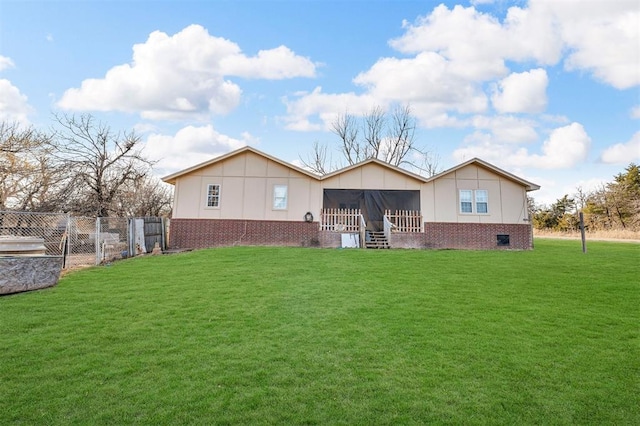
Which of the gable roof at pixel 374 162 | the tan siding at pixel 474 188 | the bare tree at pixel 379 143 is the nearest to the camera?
the tan siding at pixel 474 188

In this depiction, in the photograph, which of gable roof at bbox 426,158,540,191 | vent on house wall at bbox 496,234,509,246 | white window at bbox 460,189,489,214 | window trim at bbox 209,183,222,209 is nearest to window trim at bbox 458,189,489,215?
white window at bbox 460,189,489,214

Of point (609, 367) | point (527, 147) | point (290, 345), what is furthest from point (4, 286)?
point (527, 147)

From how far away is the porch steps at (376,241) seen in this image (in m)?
15.3

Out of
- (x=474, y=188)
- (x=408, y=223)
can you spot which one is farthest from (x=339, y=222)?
(x=474, y=188)

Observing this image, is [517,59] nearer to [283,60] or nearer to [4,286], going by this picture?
[283,60]

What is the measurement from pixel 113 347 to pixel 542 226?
43.7m

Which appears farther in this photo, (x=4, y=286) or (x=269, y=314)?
(x=4, y=286)

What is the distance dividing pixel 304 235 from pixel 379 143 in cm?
2339

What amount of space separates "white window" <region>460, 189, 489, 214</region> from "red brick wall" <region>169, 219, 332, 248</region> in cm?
696

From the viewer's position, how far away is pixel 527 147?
24.2 meters

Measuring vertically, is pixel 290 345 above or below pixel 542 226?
below

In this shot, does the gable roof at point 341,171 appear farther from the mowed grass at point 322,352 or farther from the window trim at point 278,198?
the mowed grass at point 322,352

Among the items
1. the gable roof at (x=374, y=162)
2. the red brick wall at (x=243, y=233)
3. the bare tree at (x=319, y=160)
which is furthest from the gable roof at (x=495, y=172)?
the bare tree at (x=319, y=160)

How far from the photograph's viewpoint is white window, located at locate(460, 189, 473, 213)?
52.4ft
